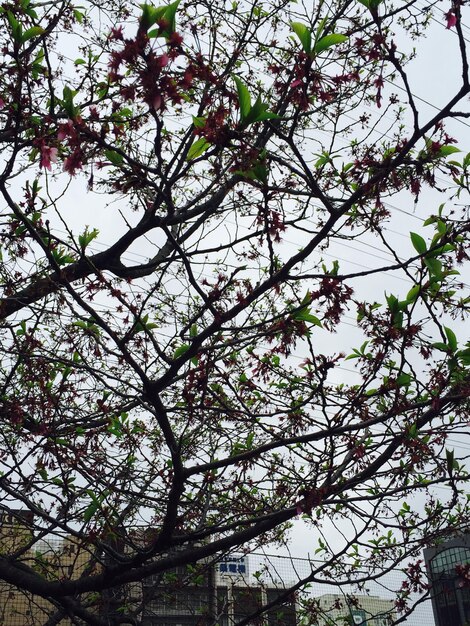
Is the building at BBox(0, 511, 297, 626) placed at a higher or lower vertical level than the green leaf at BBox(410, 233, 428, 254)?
lower

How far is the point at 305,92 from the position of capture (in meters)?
1.87

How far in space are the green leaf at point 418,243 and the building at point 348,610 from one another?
295cm

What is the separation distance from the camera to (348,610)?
496 centimetres

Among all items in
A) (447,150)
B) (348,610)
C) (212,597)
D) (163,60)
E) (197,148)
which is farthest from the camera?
(212,597)

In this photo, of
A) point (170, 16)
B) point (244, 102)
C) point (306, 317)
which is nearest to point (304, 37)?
point (244, 102)

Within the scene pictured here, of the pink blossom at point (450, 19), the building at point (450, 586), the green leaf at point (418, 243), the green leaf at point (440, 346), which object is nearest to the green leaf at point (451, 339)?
the green leaf at point (440, 346)

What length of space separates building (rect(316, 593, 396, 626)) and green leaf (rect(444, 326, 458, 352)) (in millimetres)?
2377

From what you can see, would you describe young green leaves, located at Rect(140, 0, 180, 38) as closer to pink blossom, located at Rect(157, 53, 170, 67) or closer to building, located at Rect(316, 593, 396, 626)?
pink blossom, located at Rect(157, 53, 170, 67)

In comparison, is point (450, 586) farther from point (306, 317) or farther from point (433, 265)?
point (433, 265)

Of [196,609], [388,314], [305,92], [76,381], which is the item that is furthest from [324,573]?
[305,92]

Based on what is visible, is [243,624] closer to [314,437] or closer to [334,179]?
[314,437]

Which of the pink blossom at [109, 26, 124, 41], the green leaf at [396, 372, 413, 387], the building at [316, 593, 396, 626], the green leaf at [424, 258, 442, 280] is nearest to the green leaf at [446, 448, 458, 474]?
the green leaf at [396, 372, 413, 387]

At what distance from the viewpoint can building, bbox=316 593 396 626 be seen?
14.7 ft

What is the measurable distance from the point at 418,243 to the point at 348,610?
3.74 metres
